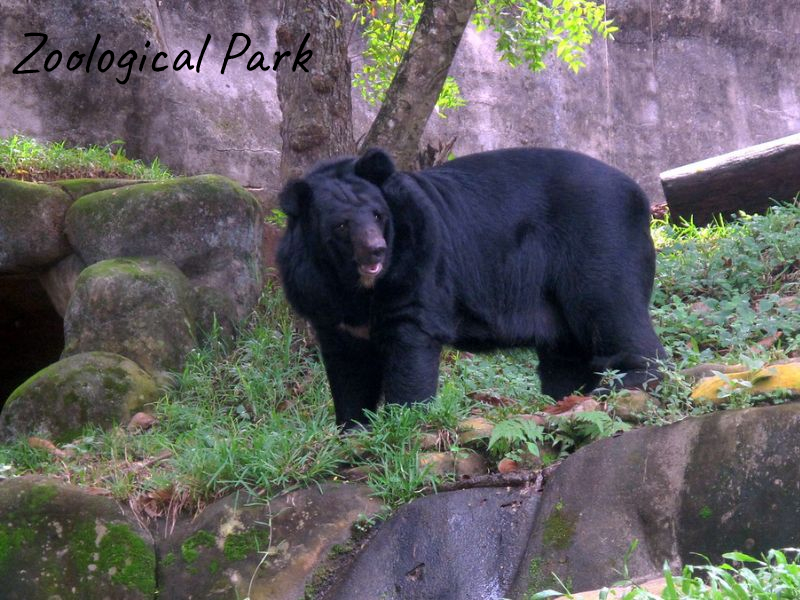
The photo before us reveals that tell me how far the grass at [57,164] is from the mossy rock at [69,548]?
369 centimetres

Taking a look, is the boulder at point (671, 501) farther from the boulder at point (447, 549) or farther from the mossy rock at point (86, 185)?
the mossy rock at point (86, 185)

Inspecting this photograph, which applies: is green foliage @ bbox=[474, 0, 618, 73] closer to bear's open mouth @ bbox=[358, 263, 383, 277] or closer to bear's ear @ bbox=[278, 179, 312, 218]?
bear's ear @ bbox=[278, 179, 312, 218]

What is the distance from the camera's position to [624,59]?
1236 centimetres


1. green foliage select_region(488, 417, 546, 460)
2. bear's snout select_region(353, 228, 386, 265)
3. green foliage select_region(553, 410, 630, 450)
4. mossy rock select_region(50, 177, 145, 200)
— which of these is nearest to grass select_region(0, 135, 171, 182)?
mossy rock select_region(50, 177, 145, 200)

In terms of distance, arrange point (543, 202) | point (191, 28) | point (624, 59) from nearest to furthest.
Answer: point (543, 202) < point (191, 28) < point (624, 59)

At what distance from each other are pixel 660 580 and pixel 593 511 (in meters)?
0.53

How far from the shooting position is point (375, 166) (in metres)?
4.36

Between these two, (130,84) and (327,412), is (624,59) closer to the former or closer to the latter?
(130,84)

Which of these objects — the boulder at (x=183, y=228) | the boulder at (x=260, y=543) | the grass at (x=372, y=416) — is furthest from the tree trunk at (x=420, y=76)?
the boulder at (x=260, y=543)

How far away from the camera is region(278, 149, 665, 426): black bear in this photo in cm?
427

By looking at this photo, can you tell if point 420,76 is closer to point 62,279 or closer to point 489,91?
point 62,279

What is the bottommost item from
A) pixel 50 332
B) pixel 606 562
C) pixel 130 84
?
pixel 50 332

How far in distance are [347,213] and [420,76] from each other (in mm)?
1946

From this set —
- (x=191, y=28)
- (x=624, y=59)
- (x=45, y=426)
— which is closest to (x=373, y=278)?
(x=45, y=426)
